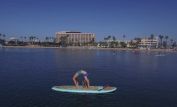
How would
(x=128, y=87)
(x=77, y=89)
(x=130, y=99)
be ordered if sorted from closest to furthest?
(x=130, y=99), (x=77, y=89), (x=128, y=87)

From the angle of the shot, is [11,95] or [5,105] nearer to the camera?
[5,105]

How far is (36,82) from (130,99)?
60.5ft

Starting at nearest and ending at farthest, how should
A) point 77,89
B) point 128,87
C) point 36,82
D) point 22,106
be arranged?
1. point 22,106
2. point 77,89
3. point 128,87
4. point 36,82

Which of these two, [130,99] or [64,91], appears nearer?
[130,99]

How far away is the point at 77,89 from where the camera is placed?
41531 millimetres

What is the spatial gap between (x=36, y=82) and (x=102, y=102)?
17.5m

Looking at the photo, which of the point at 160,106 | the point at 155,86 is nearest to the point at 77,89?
the point at 160,106

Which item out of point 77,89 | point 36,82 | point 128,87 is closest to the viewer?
point 77,89

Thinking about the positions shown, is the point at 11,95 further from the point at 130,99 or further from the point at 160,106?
the point at 160,106

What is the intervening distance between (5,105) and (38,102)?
375 cm

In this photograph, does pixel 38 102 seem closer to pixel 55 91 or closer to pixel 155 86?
pixel 55 91

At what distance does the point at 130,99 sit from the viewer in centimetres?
3897

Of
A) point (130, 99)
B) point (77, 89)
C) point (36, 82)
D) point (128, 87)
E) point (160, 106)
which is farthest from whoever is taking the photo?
point (36, 82)

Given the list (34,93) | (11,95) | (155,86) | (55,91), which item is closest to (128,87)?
(155,86)
